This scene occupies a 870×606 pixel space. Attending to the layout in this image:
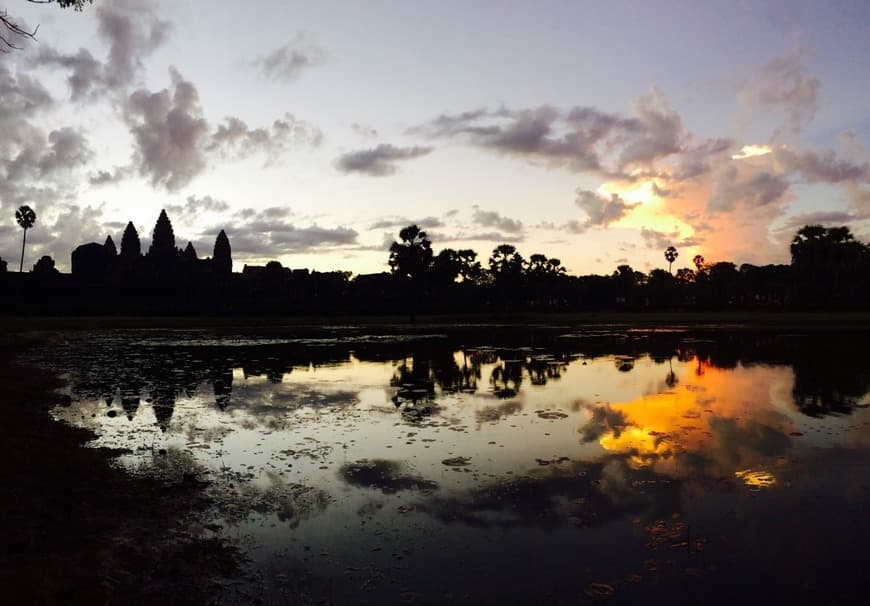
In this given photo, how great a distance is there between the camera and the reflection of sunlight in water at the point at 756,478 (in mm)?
11203

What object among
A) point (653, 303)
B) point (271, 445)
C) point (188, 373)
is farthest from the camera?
point (653, 303)

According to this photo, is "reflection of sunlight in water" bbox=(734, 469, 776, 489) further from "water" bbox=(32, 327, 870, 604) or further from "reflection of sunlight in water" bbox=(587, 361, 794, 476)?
"reflection of sunlight in water" bbox=(587, 361, 794, 476)

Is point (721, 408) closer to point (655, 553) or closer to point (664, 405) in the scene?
point (664, 405)

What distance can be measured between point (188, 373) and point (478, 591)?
2499 cm

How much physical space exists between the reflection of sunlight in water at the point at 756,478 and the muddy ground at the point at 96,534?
9.94m

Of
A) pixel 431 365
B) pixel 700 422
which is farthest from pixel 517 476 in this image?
pixel 431 365

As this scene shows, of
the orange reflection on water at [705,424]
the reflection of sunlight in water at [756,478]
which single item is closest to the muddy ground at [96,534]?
the orange reflection on water at [705,424]

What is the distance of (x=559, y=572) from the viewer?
7594 millimetres

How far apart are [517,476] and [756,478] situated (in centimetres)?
503

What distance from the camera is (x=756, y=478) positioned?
1162 centimetres

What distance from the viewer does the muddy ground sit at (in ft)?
22.6

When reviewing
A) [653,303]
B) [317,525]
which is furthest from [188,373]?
[653,303]

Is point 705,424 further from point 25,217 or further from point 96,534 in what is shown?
point 25,217

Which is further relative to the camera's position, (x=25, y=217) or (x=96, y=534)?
(x=25, y=217)
